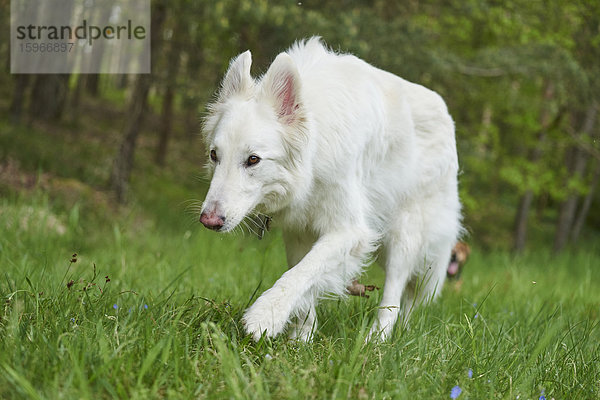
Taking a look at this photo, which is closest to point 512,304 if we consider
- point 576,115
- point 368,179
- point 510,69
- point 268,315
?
point 368,179

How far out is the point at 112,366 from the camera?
2070 millimetres

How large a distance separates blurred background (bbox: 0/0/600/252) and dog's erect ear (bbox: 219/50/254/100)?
2.25 meters

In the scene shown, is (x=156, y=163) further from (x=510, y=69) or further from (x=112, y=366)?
(x=112, y=366)

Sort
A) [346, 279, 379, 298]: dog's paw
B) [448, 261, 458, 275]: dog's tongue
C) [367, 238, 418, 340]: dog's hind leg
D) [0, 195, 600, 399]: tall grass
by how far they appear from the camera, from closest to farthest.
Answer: [0, 195, 600, 399]: tall grass
[346, 279, 379, 298]: dog's paw
[367, 238, 418, 340]: dog's hind leg
[448, 261, 458, 275]: dog's tongue

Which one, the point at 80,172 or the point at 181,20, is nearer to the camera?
the point at 181,20

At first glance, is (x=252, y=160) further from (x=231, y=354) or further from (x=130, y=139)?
(x=130, y=139)

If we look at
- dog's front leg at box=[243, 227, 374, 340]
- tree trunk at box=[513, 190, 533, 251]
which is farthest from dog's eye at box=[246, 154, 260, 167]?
tree trunk at box=[513, 190, 533, 251]

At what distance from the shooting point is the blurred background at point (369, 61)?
7.95 meters

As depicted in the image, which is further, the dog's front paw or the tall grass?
the dog's front paw

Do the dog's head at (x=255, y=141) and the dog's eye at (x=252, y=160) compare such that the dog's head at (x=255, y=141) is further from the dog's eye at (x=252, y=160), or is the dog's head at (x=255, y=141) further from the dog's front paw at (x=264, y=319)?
the dog's front paw at (x=264, y=319)

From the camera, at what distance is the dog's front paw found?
104 inches

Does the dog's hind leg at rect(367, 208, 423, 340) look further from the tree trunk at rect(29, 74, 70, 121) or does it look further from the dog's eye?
the tree trunk at rect(29, 74, 70, 121)

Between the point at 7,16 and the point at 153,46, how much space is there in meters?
2.61

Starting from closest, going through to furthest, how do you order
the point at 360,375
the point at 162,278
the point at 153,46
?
the point at 360,375 → the point at 162,278 → the point at 153,46
